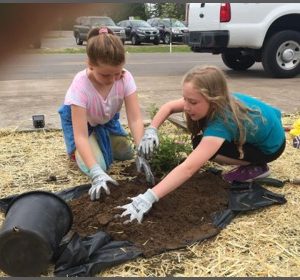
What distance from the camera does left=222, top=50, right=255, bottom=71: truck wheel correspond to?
902cm

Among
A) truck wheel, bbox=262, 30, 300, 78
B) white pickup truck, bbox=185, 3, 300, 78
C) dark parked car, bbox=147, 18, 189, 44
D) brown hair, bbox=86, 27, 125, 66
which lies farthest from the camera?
dark parked car, bbox=147, 18, 189, 44

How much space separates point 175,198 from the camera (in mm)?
2695

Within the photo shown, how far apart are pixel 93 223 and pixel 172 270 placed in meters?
0.54

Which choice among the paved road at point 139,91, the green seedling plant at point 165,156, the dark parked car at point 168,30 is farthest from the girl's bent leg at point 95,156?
the dark parked car at point 168,30

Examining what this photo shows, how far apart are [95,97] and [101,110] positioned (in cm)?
15

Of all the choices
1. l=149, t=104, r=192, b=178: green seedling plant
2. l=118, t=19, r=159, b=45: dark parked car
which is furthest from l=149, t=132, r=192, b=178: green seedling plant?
l=118, t=19, r=159, b=45: dark parked car

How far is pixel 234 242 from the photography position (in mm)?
2271

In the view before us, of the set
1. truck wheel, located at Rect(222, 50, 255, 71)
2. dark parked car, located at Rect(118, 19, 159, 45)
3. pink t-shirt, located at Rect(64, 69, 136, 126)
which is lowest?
dark parked car, located at Rect(118, 19, 159, 45)

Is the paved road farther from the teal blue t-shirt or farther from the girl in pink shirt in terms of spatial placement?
the teal blue t-shirt

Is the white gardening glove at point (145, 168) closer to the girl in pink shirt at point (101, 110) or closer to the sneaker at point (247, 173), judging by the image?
the girl in pink shirt at point (101, 110)

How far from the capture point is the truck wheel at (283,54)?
7.45 metres

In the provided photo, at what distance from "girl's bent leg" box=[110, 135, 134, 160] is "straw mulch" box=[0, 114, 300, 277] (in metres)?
0.09

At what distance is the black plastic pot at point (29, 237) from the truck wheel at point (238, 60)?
7.40 metres

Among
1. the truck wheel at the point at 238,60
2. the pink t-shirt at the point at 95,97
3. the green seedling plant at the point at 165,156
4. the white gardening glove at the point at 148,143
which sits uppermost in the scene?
the pink t-shirt at the point at 95,97
